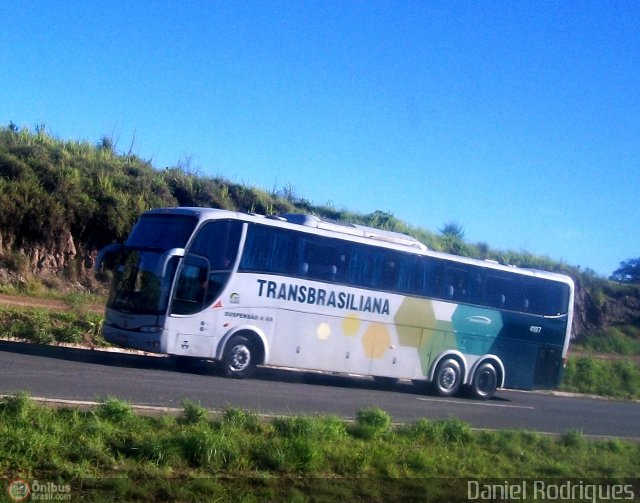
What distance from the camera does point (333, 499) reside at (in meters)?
8.22

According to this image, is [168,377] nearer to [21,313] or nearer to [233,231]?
[233,231]

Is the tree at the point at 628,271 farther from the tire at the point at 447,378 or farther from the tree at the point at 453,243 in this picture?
the tire at the point at 447,378

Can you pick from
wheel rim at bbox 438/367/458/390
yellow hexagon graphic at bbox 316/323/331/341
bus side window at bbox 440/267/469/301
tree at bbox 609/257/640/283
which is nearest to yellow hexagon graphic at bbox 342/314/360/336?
yellow hexagon graphic at bbox 316/323/331/341

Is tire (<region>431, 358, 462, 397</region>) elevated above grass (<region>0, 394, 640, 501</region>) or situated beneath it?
elevated above

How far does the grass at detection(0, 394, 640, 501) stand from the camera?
25.7 feet

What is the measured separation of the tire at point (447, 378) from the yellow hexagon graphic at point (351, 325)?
9.60ft

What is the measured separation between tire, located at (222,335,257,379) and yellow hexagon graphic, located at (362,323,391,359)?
290 cm

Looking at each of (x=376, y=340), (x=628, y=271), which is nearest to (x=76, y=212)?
(x=376, y=340)

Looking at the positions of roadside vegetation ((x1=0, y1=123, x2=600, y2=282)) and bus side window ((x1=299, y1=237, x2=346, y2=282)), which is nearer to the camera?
bus side window ((x1=299, y1=237, x2=346, y2=282))

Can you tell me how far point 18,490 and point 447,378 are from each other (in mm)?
15549

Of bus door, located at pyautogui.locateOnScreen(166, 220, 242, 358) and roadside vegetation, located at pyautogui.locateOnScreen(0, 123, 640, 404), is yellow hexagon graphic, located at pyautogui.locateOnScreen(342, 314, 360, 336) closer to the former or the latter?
bus door, located at pyautogui.locateOnScreen(166, 220, 242, 358)

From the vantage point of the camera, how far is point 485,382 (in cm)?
2219

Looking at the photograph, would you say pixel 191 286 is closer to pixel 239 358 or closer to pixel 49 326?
pixel 239 358
